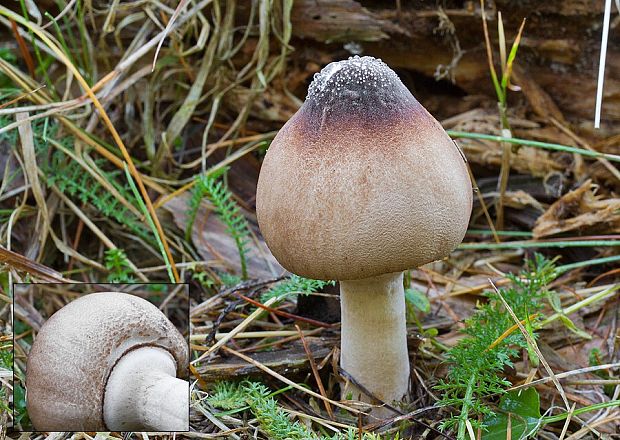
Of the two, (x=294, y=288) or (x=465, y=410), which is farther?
(x=294, y=288)

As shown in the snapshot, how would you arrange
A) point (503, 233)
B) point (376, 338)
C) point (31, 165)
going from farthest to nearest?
1. point (503, 233)
2. point (31, 165)
3. point (376, 338)

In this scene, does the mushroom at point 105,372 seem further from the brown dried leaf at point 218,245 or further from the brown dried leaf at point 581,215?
the brown dried leaf at point 581,215

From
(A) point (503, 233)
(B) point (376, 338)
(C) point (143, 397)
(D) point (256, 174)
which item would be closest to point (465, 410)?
(B) point (376, 338)

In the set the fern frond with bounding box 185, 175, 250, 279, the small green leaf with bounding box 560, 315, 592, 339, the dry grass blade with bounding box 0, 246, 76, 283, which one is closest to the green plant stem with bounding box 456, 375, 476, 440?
the small green leaf with bounding box 560, 315, 592, 339

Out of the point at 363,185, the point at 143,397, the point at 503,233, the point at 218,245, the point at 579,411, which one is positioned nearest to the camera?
the point at 363,185

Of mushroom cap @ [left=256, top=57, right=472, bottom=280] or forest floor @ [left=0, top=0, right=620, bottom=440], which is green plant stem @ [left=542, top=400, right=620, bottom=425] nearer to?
forest floor @ [left=0, top=0, right=620, bottom=440]

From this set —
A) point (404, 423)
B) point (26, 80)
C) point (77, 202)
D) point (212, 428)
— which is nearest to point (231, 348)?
point (212, 428)

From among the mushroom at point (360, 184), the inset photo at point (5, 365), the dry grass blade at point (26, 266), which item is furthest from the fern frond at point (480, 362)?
the dry grass blade at point (26, 266)

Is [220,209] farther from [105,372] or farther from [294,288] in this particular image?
[105,372]
